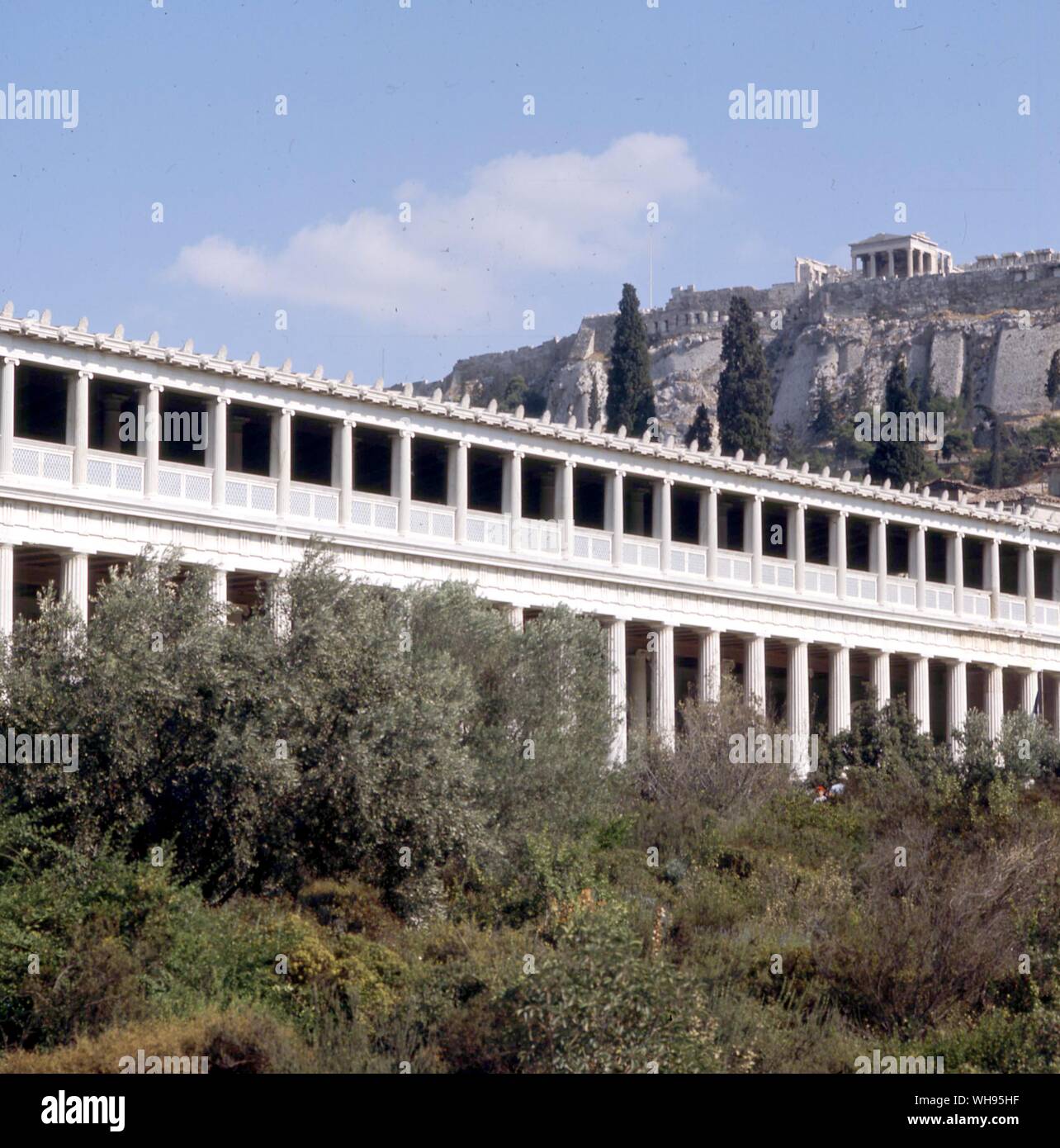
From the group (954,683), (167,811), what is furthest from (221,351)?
(954,683)

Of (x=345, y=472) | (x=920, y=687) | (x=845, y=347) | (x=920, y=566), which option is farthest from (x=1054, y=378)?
(x=345, y=472)

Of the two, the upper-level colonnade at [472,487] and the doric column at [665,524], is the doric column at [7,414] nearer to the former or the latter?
the upper-level colonnade at [472,487]

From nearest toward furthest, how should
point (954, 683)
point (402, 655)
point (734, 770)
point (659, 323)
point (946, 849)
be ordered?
point (402, 655)
point (946, 849)
point (734, 770)
point (954, 683)
point (659, 323)

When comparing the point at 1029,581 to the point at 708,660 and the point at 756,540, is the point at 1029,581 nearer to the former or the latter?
the point at 756,540

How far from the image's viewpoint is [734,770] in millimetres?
38156

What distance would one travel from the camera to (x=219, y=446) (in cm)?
4050

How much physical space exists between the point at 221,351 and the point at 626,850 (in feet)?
49.2

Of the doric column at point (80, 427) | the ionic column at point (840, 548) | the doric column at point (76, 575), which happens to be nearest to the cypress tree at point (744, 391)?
the ionic column at point (840, 548)

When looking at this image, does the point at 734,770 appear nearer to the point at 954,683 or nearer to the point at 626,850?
the point at 626,850

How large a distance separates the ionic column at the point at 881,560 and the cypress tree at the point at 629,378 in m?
27.8

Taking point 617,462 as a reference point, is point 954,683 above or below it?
below

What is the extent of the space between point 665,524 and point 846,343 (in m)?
95.7

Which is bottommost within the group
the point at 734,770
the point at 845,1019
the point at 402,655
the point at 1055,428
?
the point at 845,1019

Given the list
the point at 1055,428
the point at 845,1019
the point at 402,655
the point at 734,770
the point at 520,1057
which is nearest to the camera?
the point at 520,1057
